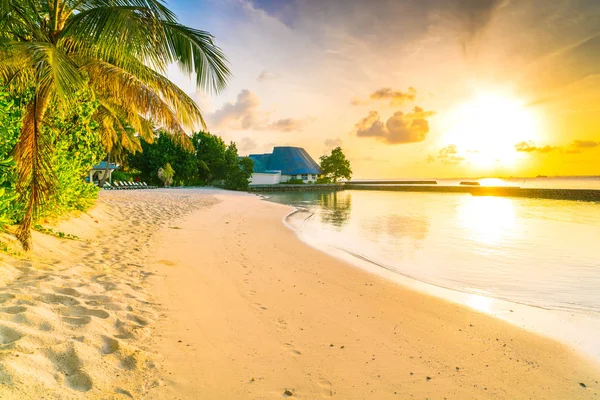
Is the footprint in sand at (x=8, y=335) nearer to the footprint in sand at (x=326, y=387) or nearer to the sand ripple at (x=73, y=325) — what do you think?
the sand ripple at (x=73, y=325)

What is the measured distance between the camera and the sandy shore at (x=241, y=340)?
2.24 meters

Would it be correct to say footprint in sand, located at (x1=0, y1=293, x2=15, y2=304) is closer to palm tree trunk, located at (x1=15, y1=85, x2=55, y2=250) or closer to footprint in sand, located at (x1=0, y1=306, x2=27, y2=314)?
footprint in sand, located at (x1=0, y1=306, x2=27, y2=314)

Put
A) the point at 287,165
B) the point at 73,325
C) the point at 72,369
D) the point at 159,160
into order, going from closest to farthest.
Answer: the point at 72,369 < the point at 73,325 < the point at 159,160 < the point at 287,165

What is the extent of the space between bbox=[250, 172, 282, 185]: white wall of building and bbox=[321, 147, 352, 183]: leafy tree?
475 inches

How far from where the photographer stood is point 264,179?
180 ft

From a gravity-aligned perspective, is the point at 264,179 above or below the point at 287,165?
below

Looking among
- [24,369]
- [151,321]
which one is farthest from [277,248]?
[24,369]

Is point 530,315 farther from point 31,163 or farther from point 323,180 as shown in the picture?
point 323,180

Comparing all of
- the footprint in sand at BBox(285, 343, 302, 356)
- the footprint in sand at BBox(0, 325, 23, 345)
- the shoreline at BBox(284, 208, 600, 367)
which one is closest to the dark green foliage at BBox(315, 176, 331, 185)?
the shoreline at BBox(284, 208, 600, 367)

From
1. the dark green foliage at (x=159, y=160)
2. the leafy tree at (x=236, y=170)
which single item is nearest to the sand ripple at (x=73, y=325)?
the dark green foliage at (x=159, y=160)

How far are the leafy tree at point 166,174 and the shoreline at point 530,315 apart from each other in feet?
119

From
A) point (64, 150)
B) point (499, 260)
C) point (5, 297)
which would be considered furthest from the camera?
point (499, 260)

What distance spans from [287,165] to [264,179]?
28.4 ft

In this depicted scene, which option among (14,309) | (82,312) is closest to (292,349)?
(82,312)
